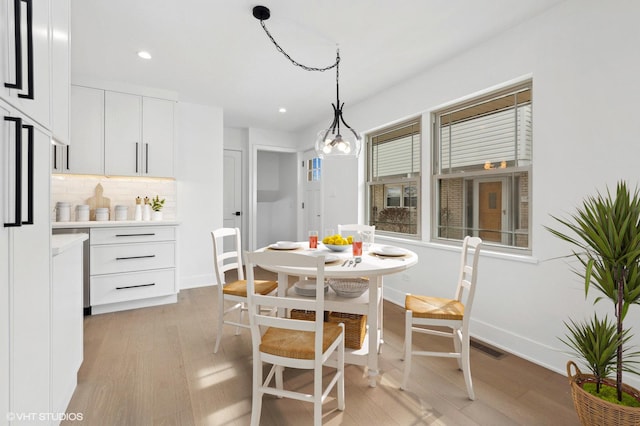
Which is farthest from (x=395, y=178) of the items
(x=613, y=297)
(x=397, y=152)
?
(x=613, y=297)

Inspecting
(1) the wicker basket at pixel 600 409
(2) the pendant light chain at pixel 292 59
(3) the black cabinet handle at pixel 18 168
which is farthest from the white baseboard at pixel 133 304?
(1) the wicker basket at pixel 600 409

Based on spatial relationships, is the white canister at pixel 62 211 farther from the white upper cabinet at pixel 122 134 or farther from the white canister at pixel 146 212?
the white canister at pixel 146 212

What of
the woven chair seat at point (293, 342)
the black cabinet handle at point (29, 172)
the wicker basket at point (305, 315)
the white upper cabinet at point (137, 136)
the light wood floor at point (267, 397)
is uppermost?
the white upper cabinet at point (137, 136)

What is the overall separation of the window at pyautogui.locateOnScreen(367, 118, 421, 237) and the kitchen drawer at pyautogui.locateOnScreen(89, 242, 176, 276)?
2623mm

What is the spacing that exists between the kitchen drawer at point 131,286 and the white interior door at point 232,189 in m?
2.26

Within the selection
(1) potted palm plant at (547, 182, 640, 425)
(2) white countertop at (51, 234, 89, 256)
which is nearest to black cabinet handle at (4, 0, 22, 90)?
(2) white countertop at (51, 234, 89, 256)

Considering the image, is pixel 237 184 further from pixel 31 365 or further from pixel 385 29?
pixel 31 365

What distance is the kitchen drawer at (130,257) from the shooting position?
3236 millimetres

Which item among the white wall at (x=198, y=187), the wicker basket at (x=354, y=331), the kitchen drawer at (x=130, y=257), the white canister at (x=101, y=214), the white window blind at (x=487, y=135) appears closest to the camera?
the wicker basket at (x=354, y=331)

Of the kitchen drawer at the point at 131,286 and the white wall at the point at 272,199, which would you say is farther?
the white wall at the point at 272,199

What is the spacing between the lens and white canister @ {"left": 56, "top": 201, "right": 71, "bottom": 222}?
3.38 meters

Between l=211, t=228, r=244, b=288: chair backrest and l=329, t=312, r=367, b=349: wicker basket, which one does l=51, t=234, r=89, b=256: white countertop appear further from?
→ l=329, t=312, r=367, b=349: wicker basket

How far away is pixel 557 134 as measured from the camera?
219cm

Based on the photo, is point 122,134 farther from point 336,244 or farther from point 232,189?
point 336,244
